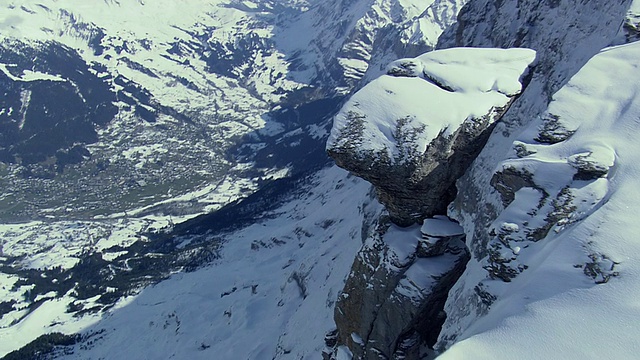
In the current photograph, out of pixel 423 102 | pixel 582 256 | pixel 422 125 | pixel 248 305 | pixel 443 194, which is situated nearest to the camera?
pixel 582 256

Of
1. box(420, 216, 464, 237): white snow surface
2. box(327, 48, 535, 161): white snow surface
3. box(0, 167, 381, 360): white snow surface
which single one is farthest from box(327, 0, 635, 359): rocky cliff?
box(0, 167, 381, 360): white snow surface

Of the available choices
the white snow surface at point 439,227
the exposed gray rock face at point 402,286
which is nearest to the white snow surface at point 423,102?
the white snow surface at point 439,227

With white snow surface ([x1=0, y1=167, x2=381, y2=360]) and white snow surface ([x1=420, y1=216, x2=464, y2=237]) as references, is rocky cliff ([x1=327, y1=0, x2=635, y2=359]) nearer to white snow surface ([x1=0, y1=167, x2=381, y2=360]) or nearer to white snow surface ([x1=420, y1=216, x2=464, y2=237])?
white snow surface ([x1=420, y1=216, x2=464, y2=237])

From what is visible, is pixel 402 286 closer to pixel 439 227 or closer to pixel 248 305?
pixel 439 227

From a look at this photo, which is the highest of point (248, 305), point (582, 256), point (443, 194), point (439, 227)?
point (582, 256)

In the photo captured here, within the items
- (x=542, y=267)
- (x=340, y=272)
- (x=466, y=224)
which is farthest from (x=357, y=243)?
(x=542, y=267)

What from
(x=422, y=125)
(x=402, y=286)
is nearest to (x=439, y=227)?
(x=402, y=286)
